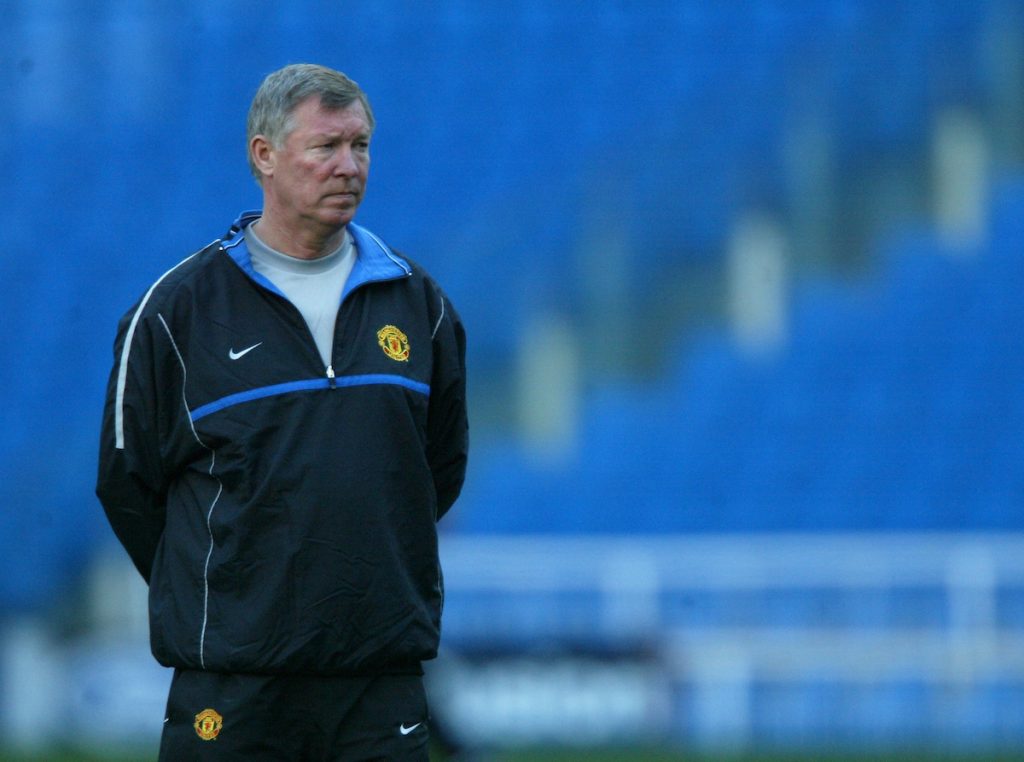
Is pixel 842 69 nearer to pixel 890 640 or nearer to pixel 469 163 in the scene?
pixel 469 163

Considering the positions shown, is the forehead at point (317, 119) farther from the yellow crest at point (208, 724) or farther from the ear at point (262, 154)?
the yellow crest at point (208, 724)

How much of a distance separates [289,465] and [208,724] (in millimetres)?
406

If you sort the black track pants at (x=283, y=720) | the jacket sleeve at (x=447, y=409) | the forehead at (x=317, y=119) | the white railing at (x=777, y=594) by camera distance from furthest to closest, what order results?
the white railing at (x=777, y=594) → the jacket sleeve at (x=447, y=409) → the forehead at (x=317, y=119) → the black track pants at (x=283, y=720)

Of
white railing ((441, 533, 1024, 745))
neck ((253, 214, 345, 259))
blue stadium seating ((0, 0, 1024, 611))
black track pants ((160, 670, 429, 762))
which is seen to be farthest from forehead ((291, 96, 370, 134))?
blue stadium seating ((0, 0, 1024, 611))

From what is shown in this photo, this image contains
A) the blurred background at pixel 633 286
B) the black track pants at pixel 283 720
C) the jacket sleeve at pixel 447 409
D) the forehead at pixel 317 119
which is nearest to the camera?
the black track pants at pixel 283 720

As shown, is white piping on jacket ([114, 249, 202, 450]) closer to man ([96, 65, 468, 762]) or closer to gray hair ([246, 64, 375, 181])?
man ([96, 65, 468, 762])

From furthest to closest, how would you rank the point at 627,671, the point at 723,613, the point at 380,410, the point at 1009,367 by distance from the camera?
the point at 1009,367 < the point at 723,613 < the point at 627,671 < the point at 380,410

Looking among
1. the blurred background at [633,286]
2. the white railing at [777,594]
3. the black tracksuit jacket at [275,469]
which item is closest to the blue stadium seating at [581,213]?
the blurred background at [633,286]

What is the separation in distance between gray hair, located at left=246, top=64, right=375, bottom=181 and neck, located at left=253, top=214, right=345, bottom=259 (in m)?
0.14

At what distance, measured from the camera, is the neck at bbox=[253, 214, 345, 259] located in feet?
8.93

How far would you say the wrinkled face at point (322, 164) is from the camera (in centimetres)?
266

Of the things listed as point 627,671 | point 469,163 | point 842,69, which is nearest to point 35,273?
point 469,163

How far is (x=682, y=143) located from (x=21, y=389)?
4128 millimetres

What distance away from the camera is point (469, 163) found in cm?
1036
